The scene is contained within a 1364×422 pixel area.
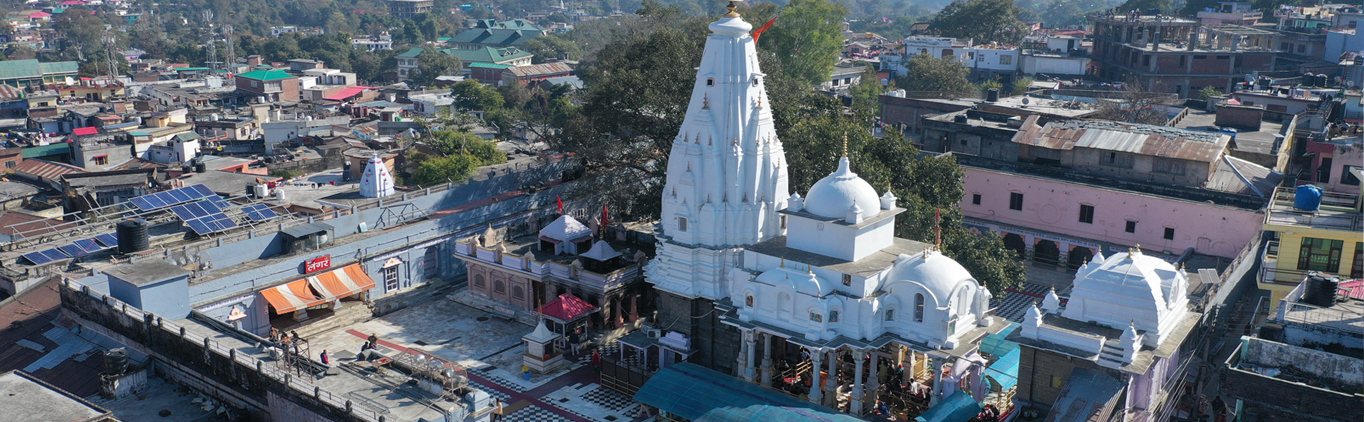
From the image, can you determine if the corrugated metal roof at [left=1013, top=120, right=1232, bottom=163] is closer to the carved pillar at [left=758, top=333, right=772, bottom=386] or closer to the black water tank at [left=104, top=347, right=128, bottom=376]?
the carved pillar at [left=758, top=333, right=772, bottom=386]

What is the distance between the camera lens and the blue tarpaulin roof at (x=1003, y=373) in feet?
96.0

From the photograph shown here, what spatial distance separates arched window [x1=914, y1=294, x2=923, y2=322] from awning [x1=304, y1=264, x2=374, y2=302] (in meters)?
20.0

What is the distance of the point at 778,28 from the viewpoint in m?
75.8

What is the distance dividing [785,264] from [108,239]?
76.6 feet

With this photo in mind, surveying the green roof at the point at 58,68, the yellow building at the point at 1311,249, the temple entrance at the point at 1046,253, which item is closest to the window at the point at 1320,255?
the yellow building at the point at 1311,249

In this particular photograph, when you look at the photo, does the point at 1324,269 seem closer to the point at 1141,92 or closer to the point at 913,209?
the point at 913,209

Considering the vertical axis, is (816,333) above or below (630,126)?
below

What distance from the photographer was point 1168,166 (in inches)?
1789

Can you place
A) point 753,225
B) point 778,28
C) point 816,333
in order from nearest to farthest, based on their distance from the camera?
point 816,333
point 753,225
point 778,28

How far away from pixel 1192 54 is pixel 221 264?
6798cm

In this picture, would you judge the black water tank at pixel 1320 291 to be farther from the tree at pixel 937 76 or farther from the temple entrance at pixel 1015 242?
the tree at pixel 937 76

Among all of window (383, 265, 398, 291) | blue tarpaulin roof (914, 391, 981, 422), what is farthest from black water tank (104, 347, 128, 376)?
blue tarpaulin roof (914, 391, 981, 422)

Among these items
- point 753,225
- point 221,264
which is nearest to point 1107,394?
point 753,225

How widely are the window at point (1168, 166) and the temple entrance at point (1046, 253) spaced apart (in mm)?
5451
